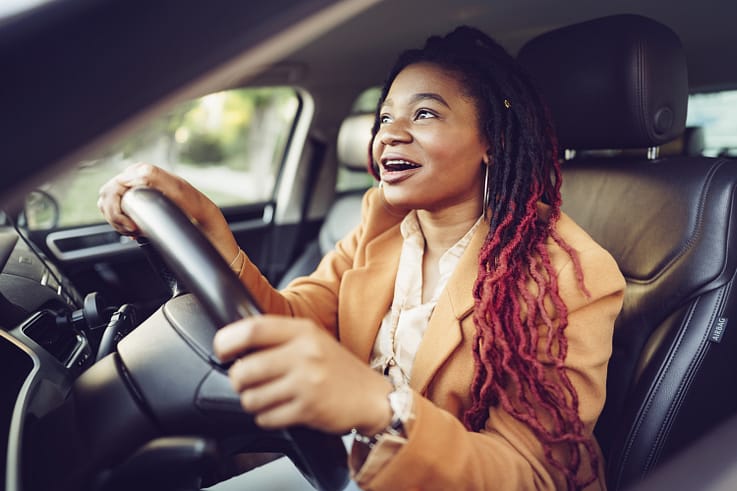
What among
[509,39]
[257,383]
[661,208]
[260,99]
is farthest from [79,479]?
[260,99]

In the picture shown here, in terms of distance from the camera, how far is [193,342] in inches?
37.5

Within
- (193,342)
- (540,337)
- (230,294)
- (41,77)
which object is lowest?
(540,337)

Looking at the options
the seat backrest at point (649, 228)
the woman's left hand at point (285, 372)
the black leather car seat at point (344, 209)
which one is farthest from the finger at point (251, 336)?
the black leather car seat at point (344, 209)

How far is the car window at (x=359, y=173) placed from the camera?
9.65 ft

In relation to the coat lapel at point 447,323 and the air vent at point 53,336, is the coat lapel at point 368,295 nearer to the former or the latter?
the coat lapel at point 447,323

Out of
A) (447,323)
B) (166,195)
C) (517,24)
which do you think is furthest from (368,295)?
(517,24)

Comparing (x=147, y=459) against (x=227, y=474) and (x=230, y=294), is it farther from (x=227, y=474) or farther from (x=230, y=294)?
(x=227, y=474)

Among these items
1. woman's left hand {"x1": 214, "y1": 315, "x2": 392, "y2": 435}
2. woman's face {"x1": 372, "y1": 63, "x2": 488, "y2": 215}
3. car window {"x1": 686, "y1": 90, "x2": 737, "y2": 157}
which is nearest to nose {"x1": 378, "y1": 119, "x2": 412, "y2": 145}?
woman's face {"x1": 372, "y1": 63, "x2": 488, "y2": 215}

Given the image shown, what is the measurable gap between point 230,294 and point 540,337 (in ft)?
2.02

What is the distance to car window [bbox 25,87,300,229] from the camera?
1.76 m

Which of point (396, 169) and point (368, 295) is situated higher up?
point (396, 169)

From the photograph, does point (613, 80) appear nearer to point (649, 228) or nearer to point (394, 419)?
point (649, 228)

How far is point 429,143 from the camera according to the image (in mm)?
1257

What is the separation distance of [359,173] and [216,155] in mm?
2450
